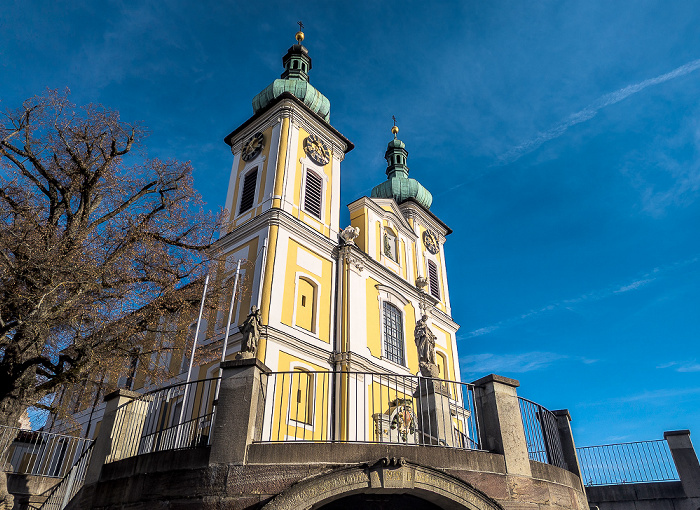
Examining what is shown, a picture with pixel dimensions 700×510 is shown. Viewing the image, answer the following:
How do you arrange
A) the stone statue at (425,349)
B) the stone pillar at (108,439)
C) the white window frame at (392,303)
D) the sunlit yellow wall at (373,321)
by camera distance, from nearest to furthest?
the stone pillar at (108,439), the stone statue at (425,349), the sunlit yellow wall at (373,321), the white window frame at (392,303)

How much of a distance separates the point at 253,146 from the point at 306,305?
1009 cm

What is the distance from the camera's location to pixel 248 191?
26.3 metres

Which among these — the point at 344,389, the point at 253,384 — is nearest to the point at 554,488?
the point at 253,384

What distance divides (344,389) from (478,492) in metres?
13.9

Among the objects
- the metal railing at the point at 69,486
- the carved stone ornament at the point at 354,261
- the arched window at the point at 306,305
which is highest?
the carved stone ornament at the point at 354,261

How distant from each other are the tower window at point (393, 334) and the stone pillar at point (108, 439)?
17218 millimetres

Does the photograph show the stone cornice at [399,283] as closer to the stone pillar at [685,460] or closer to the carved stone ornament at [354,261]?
the carved stone ornament at [354,261]

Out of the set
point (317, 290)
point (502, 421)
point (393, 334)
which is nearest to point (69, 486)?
point (502, 421)

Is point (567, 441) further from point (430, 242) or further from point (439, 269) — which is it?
point (430, 242)

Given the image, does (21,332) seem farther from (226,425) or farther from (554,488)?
(554,488)

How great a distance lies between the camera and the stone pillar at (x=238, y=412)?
266 inches

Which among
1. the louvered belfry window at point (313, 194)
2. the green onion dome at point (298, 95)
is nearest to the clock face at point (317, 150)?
the louvered belfry window at point (313, 194)

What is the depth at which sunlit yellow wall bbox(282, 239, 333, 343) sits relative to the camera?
70.2ft

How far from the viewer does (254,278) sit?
21.3m
